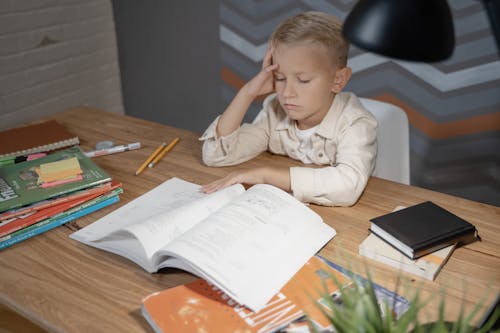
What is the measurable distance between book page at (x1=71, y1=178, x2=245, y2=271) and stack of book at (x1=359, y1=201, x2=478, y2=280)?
1.10 feet

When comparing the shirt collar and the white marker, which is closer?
the shirt collar

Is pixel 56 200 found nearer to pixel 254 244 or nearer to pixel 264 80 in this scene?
pixel 254 244

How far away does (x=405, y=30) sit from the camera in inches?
23.9

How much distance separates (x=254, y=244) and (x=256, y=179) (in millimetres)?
323

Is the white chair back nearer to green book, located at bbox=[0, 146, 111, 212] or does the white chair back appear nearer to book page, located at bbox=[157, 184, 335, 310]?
book page, located at bbox=[157, 184, 335, 310]

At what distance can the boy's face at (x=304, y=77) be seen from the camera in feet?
4.05

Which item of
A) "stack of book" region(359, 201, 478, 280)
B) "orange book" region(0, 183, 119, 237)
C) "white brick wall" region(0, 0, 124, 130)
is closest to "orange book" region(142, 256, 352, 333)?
"stack of book" region(359, 201, 478, 280)

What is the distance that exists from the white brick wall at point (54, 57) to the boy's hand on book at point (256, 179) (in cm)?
159

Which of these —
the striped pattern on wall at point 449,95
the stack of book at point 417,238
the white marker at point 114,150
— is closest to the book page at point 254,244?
the stack of book at point 417,238

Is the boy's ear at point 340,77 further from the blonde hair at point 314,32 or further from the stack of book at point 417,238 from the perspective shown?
the stack of book at point 417,238

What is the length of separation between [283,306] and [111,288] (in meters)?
0.31

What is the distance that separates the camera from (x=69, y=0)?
2.53 meters

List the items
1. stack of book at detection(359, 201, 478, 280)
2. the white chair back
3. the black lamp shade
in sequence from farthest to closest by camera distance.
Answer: the white chair back < stack of book at detection(359, 201, 478, 280) < the black lamp shade

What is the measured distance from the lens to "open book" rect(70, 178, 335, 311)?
83 cm
